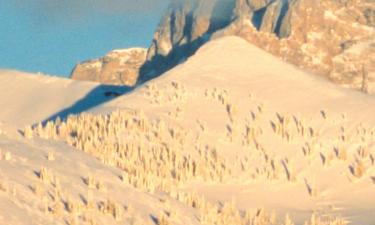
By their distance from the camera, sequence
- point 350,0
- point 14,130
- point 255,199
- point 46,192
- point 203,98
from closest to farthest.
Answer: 1. point 46,192
2. point 14,130
3. point 255,199
4. point 203,98
5. point 350,0

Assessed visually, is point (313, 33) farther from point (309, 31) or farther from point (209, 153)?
point (209, 153)

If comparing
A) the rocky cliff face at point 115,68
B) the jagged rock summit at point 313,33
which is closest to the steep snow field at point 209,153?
the jagged rock summit at point 313,33

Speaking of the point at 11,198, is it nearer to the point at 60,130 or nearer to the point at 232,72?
the point at 60,130

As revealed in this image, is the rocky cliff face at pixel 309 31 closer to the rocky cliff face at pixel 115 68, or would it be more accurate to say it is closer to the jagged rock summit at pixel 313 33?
the jagged rock summit at pixel 313 33

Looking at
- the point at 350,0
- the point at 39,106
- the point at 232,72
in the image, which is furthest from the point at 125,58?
the point at 232,72

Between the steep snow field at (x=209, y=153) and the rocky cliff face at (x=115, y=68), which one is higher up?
the rocky cliff face at (x=115, y=68)

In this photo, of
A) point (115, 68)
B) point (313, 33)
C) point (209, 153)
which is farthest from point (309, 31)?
point (209, 153)
